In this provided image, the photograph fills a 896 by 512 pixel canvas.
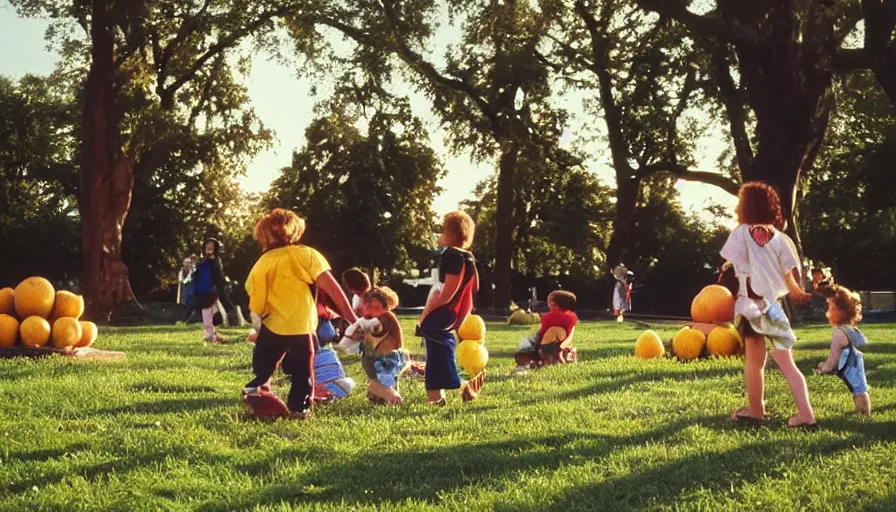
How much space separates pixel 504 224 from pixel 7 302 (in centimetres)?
3261

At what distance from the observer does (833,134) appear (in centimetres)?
4153

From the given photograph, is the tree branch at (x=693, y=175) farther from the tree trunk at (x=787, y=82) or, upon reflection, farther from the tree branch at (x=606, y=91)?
the tree trunk at (x=787, y=82)

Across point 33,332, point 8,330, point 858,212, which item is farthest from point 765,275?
point 858,212

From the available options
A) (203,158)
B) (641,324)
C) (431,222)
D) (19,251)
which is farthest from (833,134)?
(19,251)

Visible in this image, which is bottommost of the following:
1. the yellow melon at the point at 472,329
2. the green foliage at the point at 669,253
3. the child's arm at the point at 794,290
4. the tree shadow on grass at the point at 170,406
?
the tree shadow on grass at the point at 170,406

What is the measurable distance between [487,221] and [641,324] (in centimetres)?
4072

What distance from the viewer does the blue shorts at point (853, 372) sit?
866 centimetres

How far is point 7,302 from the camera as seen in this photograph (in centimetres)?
1420

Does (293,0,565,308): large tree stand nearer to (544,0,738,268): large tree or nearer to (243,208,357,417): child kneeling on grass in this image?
(544,0,738,268): large tree

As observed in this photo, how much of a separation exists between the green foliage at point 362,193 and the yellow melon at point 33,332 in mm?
46033

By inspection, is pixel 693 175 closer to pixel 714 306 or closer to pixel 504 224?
pixel 504 224

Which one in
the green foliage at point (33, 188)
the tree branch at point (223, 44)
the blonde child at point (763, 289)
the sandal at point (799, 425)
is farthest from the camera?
the green foliage at point (33, 188)

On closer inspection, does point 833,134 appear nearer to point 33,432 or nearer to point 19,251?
point 33,432

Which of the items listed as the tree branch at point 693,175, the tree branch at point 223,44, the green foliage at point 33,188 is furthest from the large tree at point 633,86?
the green foliage at point 33,188
